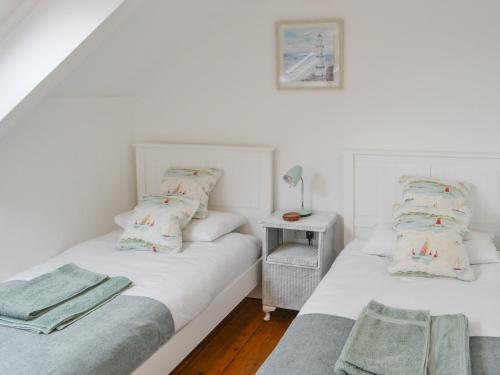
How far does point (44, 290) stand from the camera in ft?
8.18

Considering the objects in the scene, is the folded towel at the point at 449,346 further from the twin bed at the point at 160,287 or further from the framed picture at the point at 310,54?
the framed picture at the point at 310,54

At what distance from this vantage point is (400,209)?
9.82ft

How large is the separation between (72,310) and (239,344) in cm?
109

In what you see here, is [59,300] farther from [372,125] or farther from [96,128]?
[372,125]

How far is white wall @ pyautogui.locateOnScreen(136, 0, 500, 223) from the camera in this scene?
10.3ft

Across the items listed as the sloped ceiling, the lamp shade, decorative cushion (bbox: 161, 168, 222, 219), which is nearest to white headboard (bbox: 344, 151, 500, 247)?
the lamp shade

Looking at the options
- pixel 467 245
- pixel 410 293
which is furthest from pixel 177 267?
pixel 467 245

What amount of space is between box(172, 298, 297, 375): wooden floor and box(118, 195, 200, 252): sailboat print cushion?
56 centimetres

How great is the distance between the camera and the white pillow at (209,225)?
3.30 meters

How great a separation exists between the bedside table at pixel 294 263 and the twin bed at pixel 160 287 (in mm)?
129

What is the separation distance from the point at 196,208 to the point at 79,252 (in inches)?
27.7

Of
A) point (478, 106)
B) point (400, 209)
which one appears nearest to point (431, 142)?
point (478, 106)

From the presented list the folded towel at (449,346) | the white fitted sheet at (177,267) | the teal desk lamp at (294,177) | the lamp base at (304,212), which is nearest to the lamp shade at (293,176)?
the teal desk lamp at (294,177)

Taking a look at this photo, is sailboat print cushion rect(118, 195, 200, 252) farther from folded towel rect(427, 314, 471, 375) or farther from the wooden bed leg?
folded towel rect(427, 314, 471, 375)
